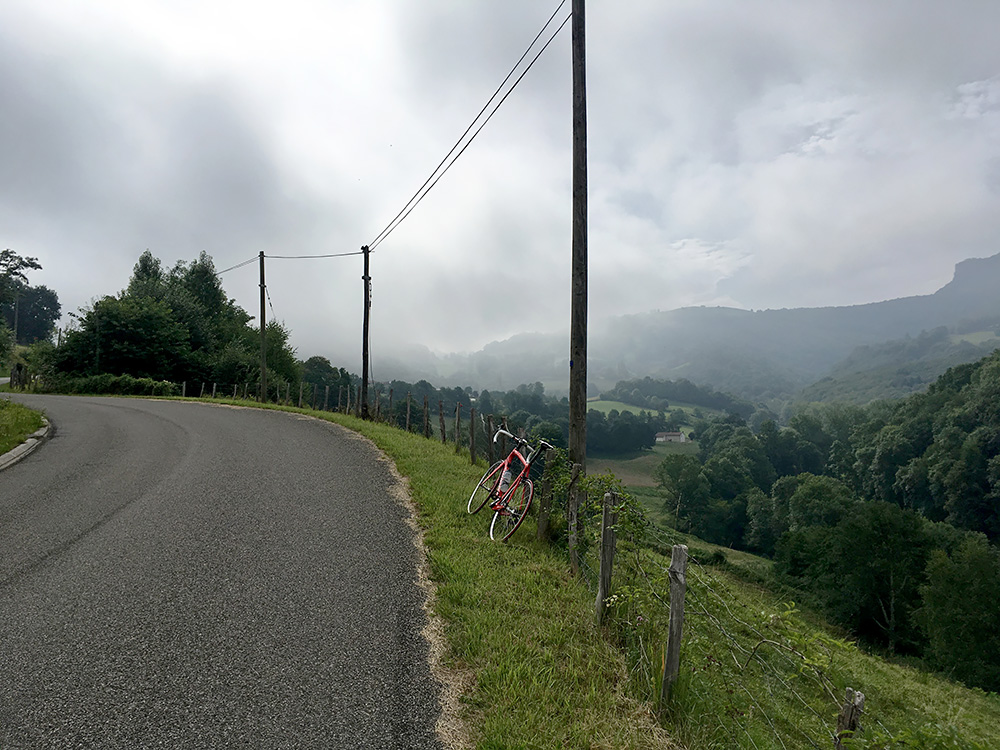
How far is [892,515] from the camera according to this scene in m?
37.6

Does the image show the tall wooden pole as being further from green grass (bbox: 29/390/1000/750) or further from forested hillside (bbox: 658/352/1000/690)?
forested hillside (bbox: 658/352/1000/690)

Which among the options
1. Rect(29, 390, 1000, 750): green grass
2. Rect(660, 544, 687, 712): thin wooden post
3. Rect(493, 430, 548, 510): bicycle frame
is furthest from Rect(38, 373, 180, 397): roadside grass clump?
Rect(660, 544, 687, 712): thin wooden post

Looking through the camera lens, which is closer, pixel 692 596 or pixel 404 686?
pixel 404 686

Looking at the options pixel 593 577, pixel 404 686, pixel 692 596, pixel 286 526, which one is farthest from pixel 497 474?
pixel 404 686

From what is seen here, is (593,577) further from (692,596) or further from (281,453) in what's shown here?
(281,453)

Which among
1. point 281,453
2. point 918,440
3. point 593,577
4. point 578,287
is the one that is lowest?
point 918,440

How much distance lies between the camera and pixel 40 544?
6.20m

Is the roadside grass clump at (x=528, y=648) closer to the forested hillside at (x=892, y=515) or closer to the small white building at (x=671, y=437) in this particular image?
the forested hillside at (x=892, y=515)

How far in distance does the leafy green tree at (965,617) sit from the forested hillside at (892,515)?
0.19ft

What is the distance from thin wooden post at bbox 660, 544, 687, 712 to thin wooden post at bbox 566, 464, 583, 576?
2460 millimetres

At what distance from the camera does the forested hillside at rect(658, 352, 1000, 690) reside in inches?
1160

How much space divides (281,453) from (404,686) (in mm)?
9300

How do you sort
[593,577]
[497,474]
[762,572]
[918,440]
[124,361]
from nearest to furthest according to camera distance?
[593,577] → [497,474] → [124,361] → [762,572] → [918,440]

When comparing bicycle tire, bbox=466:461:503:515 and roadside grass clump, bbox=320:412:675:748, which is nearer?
roadside grass clump, bbox=320:412:675:748
